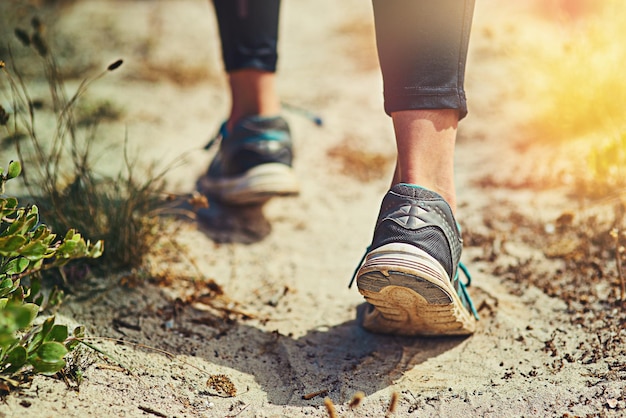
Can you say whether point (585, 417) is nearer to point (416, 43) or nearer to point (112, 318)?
point (416, 43)

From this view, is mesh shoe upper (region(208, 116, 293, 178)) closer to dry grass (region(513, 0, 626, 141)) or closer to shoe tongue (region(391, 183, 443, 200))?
shoe tongue (region(391, 183, 443, 200))

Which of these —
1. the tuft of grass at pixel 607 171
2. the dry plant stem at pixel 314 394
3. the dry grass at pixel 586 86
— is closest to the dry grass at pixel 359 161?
the dry grass at pixel 586 86

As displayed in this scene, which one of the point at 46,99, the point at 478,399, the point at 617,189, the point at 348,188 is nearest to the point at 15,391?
the point at 478,399

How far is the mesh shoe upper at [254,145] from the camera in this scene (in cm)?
Answer: 238

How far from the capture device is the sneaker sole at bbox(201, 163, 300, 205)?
2338mm

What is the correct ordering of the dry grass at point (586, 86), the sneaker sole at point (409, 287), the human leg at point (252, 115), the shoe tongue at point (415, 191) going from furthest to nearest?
the dry grass at point (586, 86), the human leg at point (252, 115), the shoe tongue at point (415, 191), the sneaker sole at point (409, 287)

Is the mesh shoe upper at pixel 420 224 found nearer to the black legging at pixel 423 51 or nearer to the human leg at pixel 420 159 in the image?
the human leg at pixel 420 159

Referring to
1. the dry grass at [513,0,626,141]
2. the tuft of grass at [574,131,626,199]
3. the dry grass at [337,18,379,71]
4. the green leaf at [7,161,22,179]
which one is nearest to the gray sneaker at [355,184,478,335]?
the green leaf at [7,161,22,179]

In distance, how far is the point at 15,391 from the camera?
1207mm

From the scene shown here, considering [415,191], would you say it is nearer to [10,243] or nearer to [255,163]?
[10,243]

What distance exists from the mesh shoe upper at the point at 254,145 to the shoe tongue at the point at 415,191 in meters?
0.98

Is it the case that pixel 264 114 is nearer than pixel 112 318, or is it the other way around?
pixel 112 318

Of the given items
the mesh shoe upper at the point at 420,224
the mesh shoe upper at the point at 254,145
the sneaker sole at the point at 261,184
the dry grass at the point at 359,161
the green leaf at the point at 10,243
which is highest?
the green leaf at the point at 10,243

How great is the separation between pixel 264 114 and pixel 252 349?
112 cm
